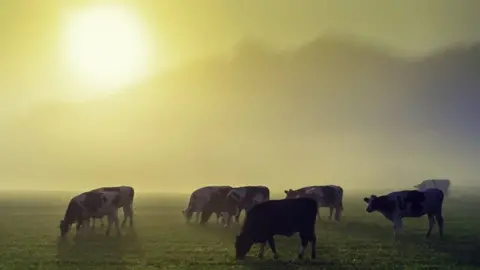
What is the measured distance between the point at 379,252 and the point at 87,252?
26.6 ft

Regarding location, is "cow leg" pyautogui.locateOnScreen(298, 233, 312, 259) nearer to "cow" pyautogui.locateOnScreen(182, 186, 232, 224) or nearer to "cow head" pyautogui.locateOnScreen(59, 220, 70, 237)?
"cow head" pyautogui.locateOnScreen(59, 220, 70, 237)

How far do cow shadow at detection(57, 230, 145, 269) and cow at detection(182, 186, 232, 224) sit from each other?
533 centimetres

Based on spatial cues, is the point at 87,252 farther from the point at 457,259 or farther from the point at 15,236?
the point at 457,259

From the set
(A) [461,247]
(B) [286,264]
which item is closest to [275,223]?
(B) [286,264]

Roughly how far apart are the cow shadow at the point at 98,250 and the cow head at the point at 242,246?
8.63 ft

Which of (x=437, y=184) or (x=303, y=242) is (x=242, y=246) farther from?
(x=437, y=184)

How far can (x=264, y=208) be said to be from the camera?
1521 cm

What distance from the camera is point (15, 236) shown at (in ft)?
65.7

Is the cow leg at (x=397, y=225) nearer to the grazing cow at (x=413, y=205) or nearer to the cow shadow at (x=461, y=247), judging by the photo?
the grazing cow at (x=413, y=205)

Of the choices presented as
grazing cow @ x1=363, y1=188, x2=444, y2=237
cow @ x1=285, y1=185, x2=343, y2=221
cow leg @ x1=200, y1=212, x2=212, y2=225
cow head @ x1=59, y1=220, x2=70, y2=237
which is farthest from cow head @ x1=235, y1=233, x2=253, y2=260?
cow @ x1=285, y1=185, x2=343, y2=221

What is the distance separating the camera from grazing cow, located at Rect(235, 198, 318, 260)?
14.8 m

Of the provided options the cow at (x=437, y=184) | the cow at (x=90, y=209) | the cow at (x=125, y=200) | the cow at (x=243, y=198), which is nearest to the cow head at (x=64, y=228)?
the cow at (x=90, y=209)

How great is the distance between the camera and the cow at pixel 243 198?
24.6 metres

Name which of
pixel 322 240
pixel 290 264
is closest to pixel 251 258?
pixel 290 264
